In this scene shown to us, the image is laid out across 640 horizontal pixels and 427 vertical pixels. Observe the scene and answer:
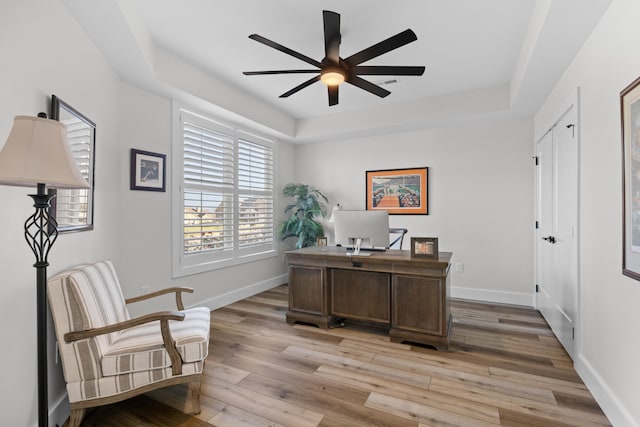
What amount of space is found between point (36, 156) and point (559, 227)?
3.99 m

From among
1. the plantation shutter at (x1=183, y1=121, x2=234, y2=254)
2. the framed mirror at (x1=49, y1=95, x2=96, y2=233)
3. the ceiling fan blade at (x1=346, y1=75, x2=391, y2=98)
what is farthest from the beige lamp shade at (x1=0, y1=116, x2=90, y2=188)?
the plantation shutter at (x1=183, y1=121, x2=234, y2=254)

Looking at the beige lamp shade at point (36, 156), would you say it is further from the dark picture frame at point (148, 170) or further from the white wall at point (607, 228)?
the white wall at point (607, 228)

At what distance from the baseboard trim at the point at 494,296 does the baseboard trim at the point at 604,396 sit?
6.10ft

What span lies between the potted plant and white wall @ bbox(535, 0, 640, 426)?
3605 millimetres

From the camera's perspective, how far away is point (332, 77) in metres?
2.63

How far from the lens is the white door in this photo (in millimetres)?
2646

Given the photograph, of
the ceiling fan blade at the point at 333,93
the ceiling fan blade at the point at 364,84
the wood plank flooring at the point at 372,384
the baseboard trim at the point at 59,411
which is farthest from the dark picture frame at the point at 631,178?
the baseboard trim at the point at 59,411

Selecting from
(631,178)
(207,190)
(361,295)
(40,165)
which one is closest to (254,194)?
(207,190)

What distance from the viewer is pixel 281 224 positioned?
17.9 ft

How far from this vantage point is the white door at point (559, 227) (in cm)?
265

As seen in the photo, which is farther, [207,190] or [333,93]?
[207,190]

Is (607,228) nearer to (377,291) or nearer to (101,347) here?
(377,291)

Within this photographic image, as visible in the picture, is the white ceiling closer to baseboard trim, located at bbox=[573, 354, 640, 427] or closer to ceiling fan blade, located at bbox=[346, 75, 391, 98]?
ceiling fan blade, located at bbox=[346, 75, 391, 98]

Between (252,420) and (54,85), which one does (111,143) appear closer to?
(54,85)
